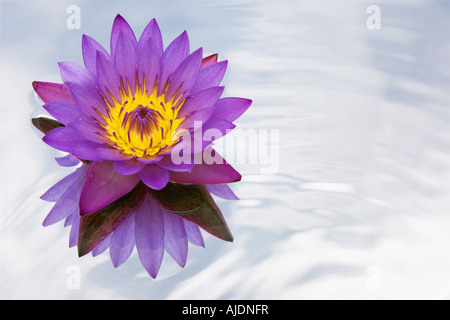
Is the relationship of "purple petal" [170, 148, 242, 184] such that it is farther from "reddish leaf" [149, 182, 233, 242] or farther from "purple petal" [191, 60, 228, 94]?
"purple petal" [191, 60, 228, 94]

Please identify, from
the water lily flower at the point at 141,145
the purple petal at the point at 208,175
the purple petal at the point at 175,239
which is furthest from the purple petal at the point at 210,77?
the purple petal at the point at 175,239

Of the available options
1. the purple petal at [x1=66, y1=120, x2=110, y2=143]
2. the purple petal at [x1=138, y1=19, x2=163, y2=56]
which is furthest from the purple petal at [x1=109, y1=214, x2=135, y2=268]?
the purple petal at [x1=138, y1=19, x2=163, y2=56]

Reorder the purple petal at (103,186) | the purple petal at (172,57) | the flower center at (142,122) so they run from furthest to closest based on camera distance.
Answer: the purple petal at (172,57), the flower center at (142,122), the purple petal at (103,186)

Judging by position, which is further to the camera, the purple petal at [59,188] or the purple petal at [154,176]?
the purple petal at [59,188]

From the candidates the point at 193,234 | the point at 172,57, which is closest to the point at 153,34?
the point at 172,57

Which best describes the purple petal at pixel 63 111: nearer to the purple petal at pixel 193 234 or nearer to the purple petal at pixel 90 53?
the purple petal at pixel 90 53

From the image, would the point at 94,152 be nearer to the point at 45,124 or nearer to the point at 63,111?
the point at 63,111
